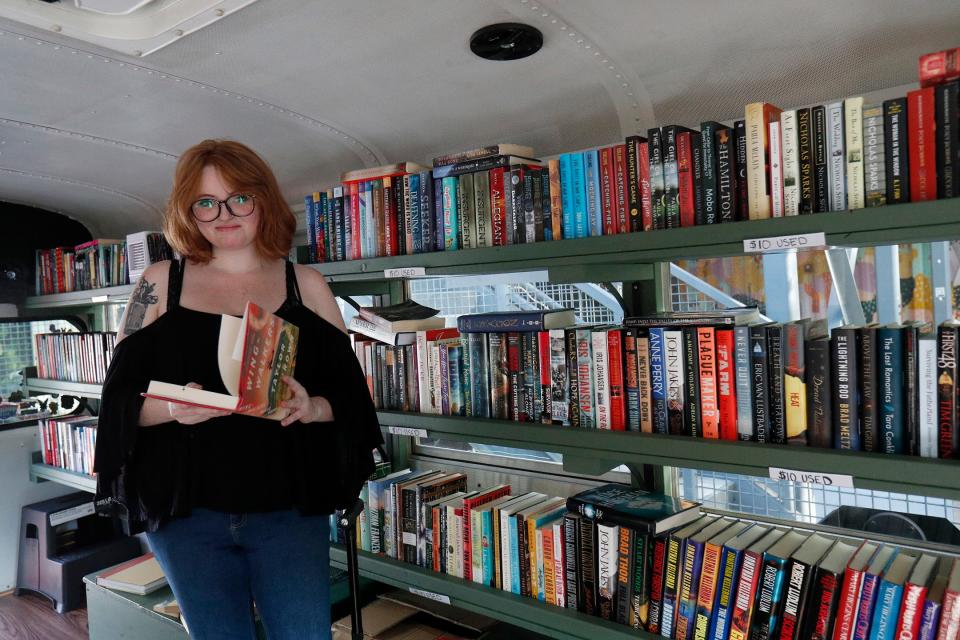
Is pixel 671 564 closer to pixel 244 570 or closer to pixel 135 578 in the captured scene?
pixel 244 570

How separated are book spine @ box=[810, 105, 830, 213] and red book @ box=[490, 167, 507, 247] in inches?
30.0

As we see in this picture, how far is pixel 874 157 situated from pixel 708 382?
1.84 ft

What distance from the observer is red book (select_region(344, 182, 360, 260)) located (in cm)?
211

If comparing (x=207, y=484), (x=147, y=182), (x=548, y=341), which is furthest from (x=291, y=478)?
(x=147, y=182)

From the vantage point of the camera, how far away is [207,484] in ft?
4.66

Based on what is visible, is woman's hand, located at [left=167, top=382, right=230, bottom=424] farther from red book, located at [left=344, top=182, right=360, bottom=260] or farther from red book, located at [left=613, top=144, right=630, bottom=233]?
red book, located at [left=613, top=144, right=630, bottom=233]

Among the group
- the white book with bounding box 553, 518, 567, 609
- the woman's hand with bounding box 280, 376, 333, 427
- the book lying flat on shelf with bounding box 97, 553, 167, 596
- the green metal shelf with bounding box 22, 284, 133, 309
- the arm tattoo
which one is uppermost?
the green metal shelf with bounding box 22, 284, 133, 309

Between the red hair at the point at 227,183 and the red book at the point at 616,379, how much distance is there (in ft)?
2.80

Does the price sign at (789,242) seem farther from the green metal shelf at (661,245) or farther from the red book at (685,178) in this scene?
the red book at (685,178)

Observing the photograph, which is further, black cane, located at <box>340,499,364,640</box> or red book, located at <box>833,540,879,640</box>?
black cane, located at <box>340,499,364,640</box>

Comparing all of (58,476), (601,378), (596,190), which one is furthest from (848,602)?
(58,476)

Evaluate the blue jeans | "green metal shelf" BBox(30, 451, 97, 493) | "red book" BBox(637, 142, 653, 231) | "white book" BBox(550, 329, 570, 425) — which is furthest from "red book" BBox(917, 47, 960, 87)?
"green metal shelf" BBox(30, 451, 97, 493)

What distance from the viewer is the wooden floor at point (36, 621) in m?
3.31

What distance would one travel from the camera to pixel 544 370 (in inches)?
68.8
